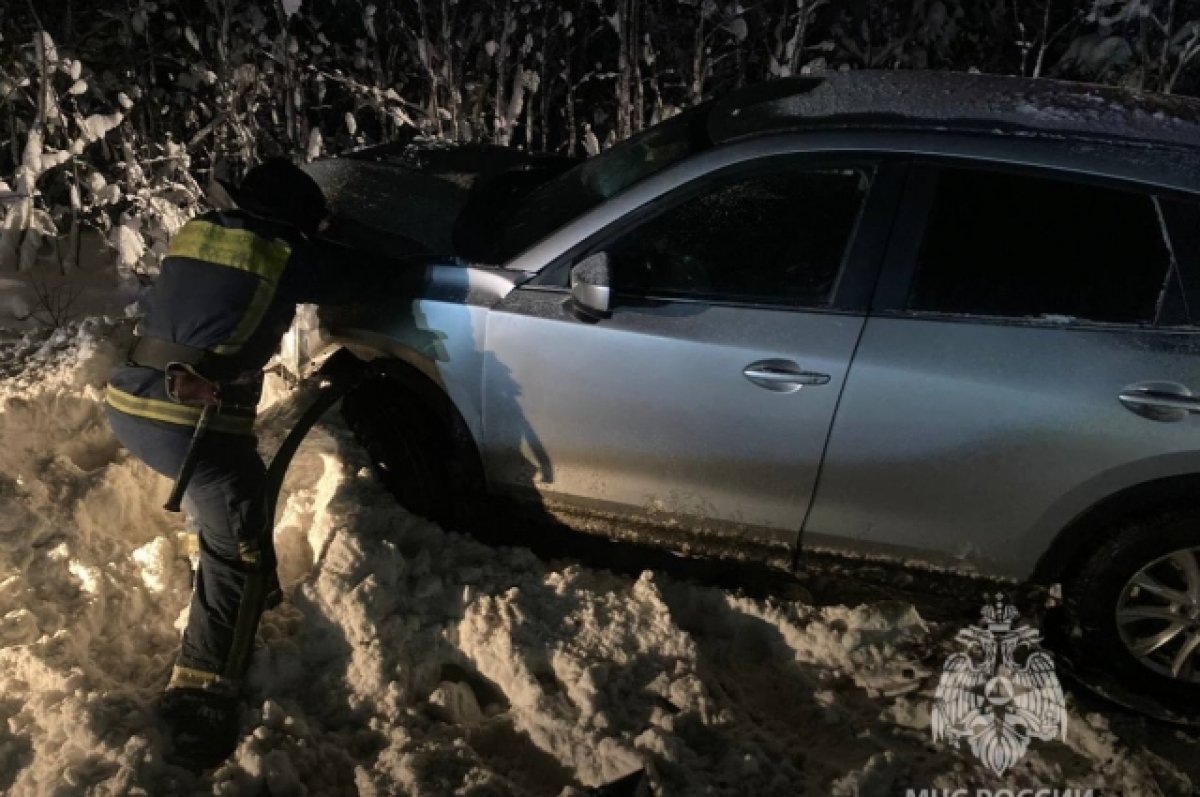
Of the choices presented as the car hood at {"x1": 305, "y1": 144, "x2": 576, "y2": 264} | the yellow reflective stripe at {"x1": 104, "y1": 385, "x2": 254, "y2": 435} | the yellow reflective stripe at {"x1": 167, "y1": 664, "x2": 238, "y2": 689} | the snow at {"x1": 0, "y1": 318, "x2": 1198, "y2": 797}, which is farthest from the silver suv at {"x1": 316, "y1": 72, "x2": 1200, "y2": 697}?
the yellow reflective stripe at {"x1": 167, "y1": 664, "x2": 238, "y2": 689}

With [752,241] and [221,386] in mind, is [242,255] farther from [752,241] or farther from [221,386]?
[752,241]

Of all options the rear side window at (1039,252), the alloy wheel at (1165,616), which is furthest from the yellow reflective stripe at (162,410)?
the alloy wheel at (1165,616)

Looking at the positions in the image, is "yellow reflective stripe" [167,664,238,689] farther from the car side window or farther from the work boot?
the car side window

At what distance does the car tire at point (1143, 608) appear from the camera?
2.85m

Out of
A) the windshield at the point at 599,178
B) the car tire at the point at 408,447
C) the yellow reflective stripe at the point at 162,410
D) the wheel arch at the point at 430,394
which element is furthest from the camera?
the car tire at the point at 408,447

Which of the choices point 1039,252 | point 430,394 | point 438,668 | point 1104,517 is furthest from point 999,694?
point 430,394

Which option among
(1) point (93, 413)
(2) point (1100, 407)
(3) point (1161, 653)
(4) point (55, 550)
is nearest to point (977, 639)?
(3) point (1161, 653)

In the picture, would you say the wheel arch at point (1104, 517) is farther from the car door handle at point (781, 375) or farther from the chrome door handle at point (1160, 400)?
the car door handle at point (781, 375)

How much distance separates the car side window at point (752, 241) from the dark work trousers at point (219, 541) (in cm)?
129

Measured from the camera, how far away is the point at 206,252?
8.95 feet

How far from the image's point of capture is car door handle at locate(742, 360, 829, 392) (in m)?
2.82

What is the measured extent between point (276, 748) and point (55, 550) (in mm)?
1147

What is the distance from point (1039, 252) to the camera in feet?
9.05

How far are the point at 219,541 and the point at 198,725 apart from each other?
530mm
